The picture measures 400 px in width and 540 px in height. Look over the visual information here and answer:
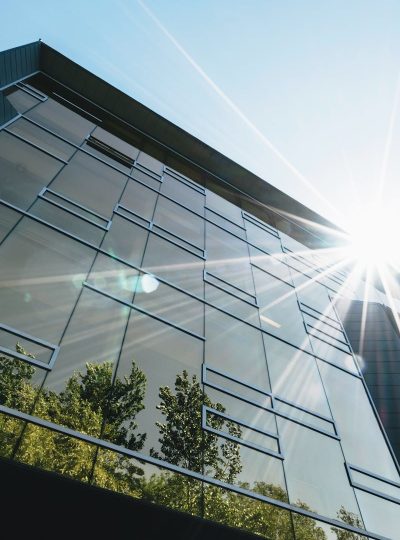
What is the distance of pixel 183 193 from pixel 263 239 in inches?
145

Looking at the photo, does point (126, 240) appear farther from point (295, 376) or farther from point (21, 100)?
point (21, 100)

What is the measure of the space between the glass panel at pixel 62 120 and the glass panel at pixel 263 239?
678cm

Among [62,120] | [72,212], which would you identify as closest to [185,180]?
[62,120]

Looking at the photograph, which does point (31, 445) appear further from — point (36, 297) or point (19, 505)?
point (36, 297)

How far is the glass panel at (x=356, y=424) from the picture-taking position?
8.36 m

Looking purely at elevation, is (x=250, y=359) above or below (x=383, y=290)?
below

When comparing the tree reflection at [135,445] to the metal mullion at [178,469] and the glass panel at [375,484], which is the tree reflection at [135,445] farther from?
the glass panel at [375,484]

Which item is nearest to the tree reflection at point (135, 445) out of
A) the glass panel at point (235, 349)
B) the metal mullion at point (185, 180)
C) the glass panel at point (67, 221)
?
the glass panel at point (235, 349)

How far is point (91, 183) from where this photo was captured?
400 inches

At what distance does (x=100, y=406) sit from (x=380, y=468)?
261 inches

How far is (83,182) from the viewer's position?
9.92 metres

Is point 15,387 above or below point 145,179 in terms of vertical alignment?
below

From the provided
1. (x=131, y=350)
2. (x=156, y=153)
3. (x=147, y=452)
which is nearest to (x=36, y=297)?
(x=131, y=350)

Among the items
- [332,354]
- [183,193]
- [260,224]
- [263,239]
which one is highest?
[260,224]
